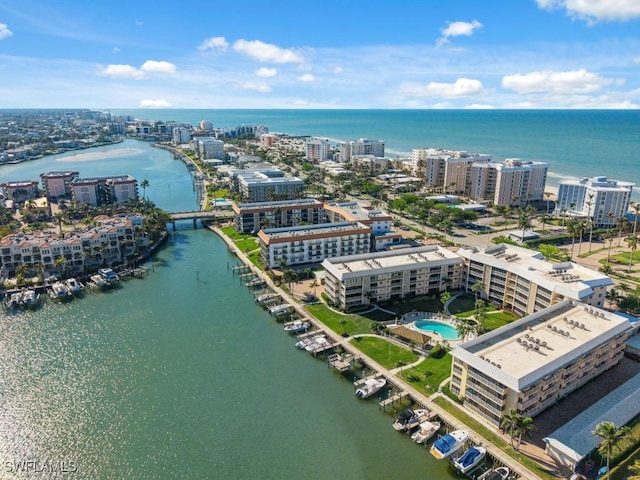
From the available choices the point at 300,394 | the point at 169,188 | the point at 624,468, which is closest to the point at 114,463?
the point at 300,394

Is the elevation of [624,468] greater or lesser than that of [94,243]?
lesser

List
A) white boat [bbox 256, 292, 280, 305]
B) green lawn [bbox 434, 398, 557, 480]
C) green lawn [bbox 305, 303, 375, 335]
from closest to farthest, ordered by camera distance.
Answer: green lawn [bbox 434, 398, 557, 480] < green lawn [bbox 305, 303, 375, 335] < white boat [bbox 256, 292, 280, 305]

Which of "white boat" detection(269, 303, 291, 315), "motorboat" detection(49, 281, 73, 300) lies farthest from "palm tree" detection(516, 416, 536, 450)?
"motorboat" detection(49, 281, 73, 300)

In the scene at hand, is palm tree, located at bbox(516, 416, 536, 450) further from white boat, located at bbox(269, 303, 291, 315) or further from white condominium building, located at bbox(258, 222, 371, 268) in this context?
white condominium building, located at bbox(258, 222, 371, 268)

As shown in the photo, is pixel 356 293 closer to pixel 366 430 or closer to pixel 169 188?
pixel 366 430

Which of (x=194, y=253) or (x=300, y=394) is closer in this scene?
(x=300, y=394)

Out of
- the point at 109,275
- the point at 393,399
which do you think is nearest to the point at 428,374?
the point at 393,399
